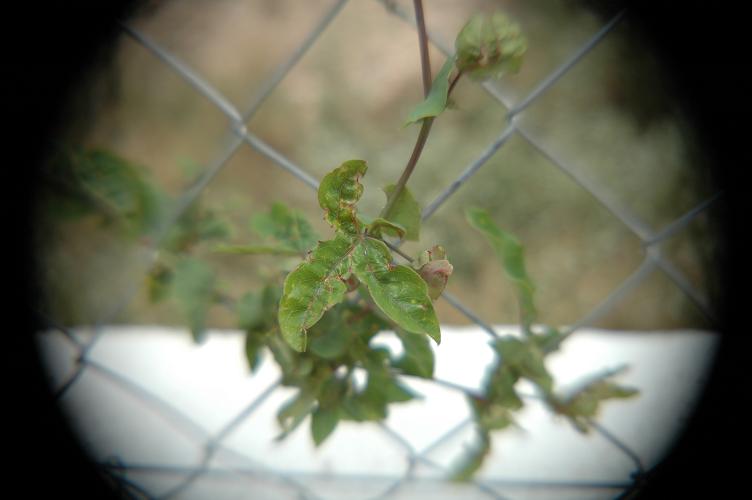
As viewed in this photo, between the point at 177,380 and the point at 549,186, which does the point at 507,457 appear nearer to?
the point at 177,380

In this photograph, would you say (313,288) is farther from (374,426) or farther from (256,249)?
(374,426)

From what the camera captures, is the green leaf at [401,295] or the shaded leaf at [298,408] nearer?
the green leaf at [401,295]

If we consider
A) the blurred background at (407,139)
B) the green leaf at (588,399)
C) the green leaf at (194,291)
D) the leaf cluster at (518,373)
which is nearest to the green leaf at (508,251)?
the leaf cluster at (518,373)

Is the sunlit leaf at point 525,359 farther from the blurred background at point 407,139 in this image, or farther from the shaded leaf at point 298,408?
the blurred background at point 407,139

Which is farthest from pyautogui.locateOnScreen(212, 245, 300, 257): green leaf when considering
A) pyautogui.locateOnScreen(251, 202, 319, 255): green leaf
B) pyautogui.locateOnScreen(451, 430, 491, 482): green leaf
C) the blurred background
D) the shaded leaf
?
the blurred background

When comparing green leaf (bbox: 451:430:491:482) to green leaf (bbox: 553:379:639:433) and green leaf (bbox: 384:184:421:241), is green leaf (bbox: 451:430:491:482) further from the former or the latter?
green leaf (bbox: 384:184:421:241)

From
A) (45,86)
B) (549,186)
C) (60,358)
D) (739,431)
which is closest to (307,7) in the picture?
(549,186)
